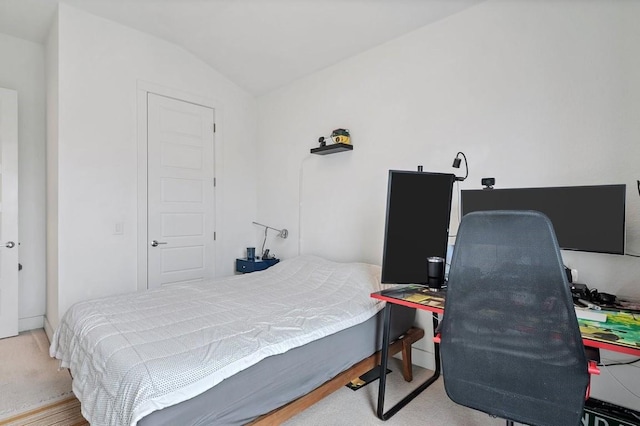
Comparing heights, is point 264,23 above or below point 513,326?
above

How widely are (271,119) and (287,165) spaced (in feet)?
2.21

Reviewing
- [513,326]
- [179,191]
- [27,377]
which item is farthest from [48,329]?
[513,326]

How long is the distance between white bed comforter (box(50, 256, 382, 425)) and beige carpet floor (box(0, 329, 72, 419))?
41cm

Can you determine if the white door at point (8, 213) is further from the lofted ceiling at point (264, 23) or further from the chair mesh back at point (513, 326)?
the chair mesh back at point (513, 326)

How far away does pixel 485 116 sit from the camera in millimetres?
2348

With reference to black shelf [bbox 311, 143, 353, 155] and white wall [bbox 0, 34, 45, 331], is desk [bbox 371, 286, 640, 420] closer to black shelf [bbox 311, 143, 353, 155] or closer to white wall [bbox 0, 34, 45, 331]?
black shelf [bbox 311, 143, 353, 155]

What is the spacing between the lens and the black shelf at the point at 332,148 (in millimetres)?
3092

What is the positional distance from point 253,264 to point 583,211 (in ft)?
9.64

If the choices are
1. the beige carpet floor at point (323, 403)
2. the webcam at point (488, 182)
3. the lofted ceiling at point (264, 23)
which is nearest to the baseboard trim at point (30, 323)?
the beige carpet floor at point (323, 403)

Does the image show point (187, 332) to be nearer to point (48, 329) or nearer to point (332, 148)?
point (332, 148)

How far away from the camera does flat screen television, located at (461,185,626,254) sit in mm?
→ 1661

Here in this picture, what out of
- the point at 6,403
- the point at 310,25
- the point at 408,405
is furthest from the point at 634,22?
the point at 6,403

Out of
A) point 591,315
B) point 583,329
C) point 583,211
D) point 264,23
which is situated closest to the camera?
point 583,329

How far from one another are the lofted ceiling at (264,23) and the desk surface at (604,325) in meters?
2.12
